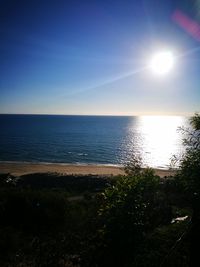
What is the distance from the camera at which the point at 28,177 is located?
47.6m

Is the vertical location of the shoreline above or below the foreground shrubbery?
below

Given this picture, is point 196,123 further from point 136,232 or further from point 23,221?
point 23,221

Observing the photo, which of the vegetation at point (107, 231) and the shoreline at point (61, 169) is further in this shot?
the shoreline at point (61, 169)

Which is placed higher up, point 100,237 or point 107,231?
point 107,231

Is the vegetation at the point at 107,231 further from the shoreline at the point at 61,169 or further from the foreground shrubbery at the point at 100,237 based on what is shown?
the shoreline at the point at 61,169

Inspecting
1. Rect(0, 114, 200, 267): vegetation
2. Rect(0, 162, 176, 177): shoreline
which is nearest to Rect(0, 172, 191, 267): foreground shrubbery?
Rect(0, 114, 200, 267): vegetation

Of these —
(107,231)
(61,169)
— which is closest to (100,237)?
(107,231)

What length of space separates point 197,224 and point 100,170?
54.8 meters

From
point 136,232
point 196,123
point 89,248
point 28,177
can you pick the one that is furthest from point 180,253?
point 28,177

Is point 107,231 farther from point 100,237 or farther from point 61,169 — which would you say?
point 61,169

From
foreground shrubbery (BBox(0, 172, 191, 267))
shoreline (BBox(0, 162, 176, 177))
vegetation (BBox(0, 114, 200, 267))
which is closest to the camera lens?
vegetation (BBox(0, 114, 200, 267))

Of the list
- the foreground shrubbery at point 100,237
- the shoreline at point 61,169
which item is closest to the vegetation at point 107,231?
the foreground shrubbery at point 100,237

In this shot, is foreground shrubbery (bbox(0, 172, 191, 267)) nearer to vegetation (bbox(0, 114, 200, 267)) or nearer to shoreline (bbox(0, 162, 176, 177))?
vegetation (bbox(0, 114, 200, 267))

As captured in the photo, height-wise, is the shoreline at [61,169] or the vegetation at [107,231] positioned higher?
the vegetation at [107,231]
